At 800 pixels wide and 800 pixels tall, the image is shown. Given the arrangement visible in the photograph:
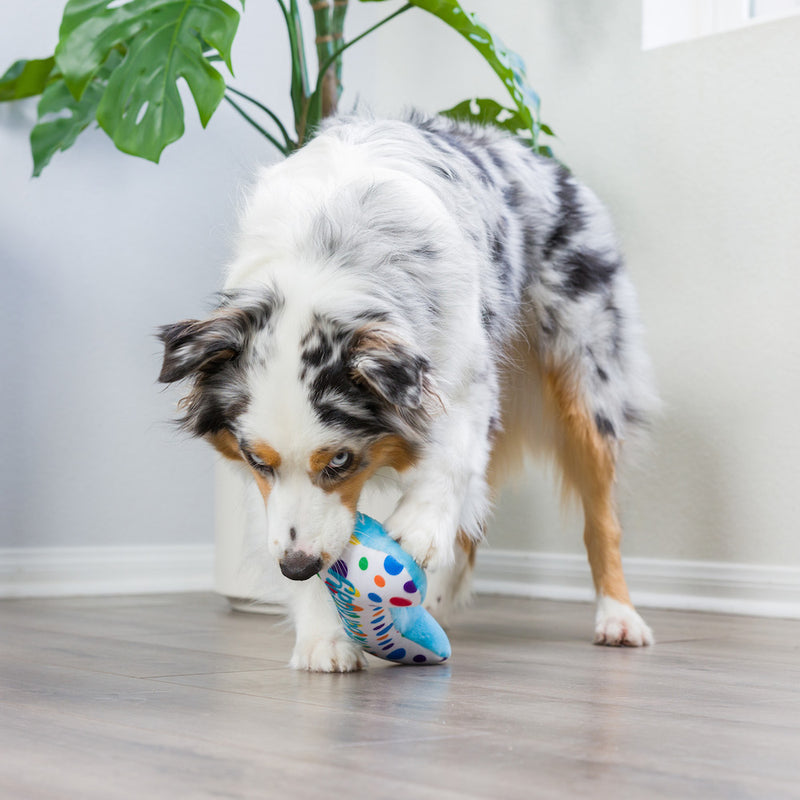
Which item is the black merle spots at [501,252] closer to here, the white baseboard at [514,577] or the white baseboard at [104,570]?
the white baseboard at [514,577]

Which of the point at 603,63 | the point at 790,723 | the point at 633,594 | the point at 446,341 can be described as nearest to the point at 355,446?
the point at 446,341

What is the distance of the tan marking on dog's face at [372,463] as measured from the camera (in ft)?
6.34

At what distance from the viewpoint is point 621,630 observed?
2.60 metres

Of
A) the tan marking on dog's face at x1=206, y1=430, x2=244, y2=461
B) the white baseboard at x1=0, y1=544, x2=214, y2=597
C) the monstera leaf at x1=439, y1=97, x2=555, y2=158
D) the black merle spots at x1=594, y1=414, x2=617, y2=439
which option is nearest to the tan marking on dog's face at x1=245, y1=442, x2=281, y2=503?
the tan marking on dog's face at x1=206, y1=430, x2=244, y2=461

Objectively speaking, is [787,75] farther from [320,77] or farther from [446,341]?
[446,341]

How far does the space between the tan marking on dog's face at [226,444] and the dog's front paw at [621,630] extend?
1.01 meters

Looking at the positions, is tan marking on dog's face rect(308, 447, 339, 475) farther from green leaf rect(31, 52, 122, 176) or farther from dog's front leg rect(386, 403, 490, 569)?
green leaf rect(31, 52, 122, 176)

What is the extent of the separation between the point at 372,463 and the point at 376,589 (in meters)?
0.24

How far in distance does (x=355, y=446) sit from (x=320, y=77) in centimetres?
156

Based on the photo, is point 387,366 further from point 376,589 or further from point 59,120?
point 59,120

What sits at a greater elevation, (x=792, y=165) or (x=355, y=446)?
(x=792, y=165)

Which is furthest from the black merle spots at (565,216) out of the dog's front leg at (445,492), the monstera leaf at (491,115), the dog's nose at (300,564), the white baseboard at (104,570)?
the white baseboard at (104,570)

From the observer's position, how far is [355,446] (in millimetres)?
1944

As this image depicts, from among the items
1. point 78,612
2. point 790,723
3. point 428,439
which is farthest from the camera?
point 78,612
